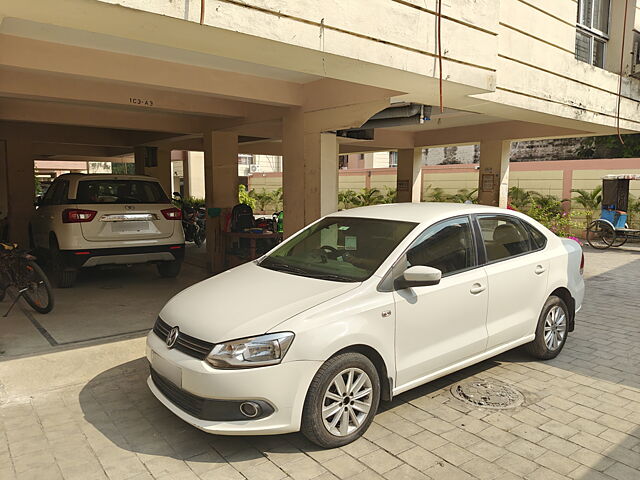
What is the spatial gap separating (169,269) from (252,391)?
6.19 m

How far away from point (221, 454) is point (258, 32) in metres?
2.93

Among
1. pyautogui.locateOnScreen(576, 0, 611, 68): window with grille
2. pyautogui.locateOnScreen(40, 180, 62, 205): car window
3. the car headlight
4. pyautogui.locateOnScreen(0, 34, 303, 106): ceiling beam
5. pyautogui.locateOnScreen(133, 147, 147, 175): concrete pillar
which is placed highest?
pyautogui.locateOnScreen(576, 0, 611, 68): window with grille

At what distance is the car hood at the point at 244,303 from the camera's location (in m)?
3.13

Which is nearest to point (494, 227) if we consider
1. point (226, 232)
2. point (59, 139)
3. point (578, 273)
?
point (578, 273)

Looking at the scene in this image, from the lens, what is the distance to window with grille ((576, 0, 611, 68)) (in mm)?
8969

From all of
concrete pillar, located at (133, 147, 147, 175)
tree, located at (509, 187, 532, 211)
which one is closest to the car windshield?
concrete pillar, located at (133, 147, 147, 175)

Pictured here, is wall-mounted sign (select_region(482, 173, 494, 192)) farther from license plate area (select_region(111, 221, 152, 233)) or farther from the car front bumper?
the car front bumper

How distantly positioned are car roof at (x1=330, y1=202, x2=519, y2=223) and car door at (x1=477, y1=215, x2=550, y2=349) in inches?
5.7

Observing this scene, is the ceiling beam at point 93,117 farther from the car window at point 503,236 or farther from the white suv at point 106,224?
the car window at point 503,236

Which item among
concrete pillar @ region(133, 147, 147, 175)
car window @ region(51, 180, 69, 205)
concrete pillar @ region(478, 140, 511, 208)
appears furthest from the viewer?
concrete pillar @ region(133, 147, 147, 175)

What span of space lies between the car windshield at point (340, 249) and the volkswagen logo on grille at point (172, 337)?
3.28 ft

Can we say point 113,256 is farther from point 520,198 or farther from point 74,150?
point 520,198

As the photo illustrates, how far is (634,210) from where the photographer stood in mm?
15570

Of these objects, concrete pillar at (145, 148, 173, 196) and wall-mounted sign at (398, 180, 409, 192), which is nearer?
concrete pillar at (145, 148, 173, 196)
